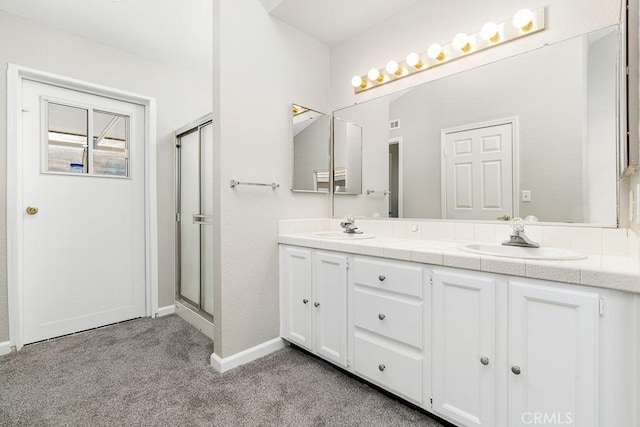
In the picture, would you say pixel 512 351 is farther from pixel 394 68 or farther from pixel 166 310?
pixel 166 310

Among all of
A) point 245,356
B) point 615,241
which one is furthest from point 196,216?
point 615,241

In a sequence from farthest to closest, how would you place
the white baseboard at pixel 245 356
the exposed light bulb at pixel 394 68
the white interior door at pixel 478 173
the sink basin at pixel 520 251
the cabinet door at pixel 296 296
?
1. the exposed light bulb at pixel 394 68
2. the cabinet door at pixel 296 296
3. the white baseboard at pixel 245 356
4. the white interior door at pixel 478 173
5. the sink basin at pixel 520 251

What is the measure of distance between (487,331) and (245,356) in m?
1.45

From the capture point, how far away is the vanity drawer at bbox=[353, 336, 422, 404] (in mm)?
1381

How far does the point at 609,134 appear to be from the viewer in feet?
4.35

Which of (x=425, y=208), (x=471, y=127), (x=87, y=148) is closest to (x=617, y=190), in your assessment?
(x=471, y=127)

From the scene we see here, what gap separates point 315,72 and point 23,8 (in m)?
2.05

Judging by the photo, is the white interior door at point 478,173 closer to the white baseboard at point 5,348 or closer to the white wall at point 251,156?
the white wall at point 251,156

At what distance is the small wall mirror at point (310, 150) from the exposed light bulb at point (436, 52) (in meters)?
0.90

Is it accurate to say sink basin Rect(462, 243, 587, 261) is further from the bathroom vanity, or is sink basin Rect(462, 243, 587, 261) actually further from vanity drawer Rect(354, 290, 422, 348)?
vanity drawer Rect(354, 290, 422, 348)

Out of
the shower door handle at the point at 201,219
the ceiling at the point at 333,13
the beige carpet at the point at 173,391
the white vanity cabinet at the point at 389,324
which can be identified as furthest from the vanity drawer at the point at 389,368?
the ceiling at the point at 333,13

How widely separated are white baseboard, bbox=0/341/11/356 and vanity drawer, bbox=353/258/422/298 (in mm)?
2476

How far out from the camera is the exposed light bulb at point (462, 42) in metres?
1.73

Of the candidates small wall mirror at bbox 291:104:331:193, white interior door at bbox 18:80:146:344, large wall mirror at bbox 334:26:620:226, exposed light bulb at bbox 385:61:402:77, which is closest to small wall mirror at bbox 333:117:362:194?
small wall mirror at bbox 291:104:331:193
